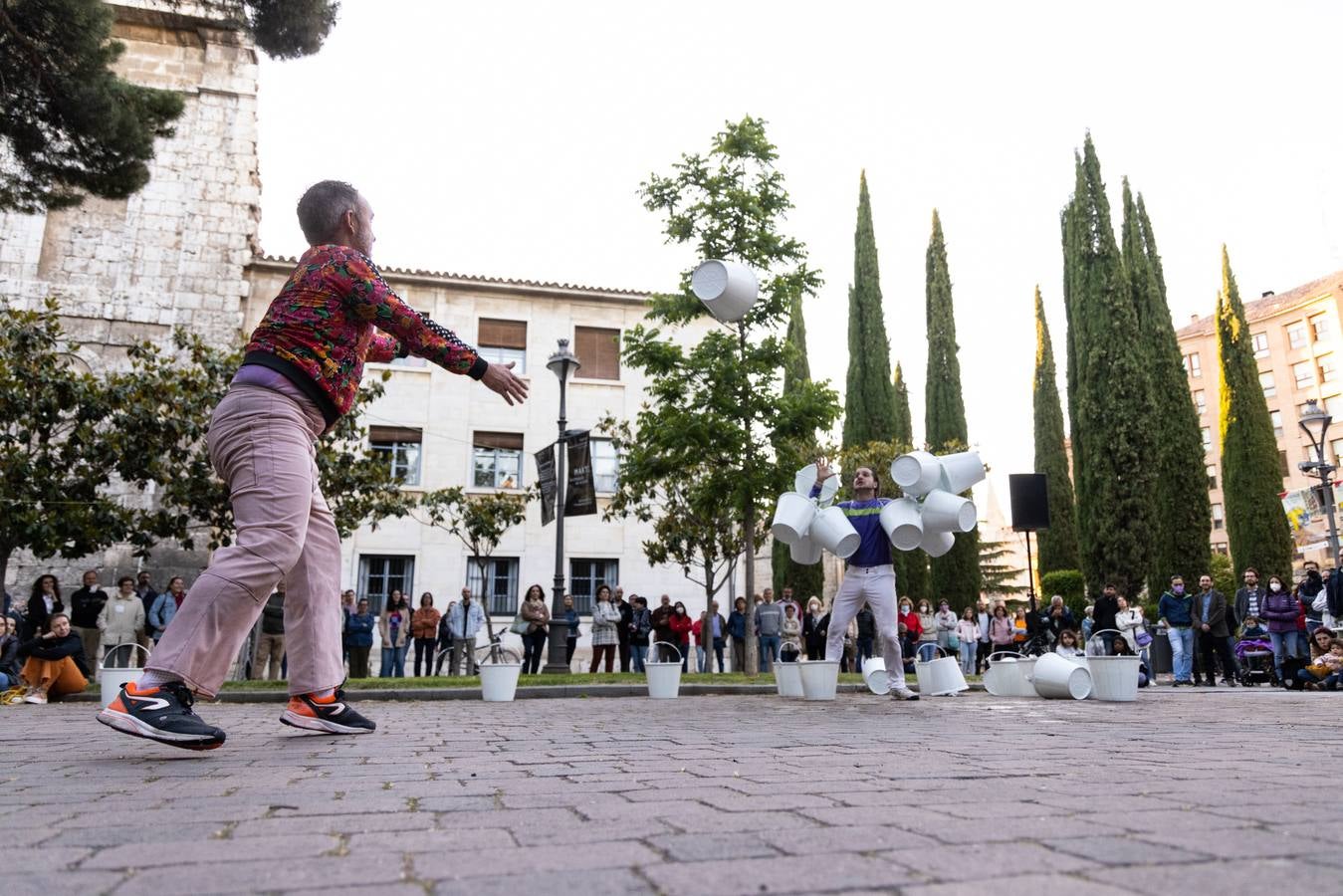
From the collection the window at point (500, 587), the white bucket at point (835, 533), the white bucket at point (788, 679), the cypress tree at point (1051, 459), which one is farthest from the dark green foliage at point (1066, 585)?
the white bucket at point (835, 533)

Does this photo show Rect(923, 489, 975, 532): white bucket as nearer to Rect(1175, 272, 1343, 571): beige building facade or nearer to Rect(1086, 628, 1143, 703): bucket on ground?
Rect(1086, 628, 1143, 703): bucket on ground

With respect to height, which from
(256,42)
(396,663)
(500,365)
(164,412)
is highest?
(256,42)

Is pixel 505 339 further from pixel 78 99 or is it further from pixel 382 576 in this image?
pixel 78 99

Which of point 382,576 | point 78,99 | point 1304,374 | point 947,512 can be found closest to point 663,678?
point 947,512

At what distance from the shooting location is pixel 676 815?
217cm


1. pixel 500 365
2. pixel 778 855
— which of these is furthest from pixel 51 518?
pixel 778 855

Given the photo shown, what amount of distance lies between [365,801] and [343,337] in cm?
209

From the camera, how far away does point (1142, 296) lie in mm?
30438

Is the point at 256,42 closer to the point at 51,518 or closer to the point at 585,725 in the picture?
the point at 585,725

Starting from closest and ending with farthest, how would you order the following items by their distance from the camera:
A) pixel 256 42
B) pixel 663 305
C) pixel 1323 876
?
pixel 1323 876 → pixel 256 42 → pixel 663 305

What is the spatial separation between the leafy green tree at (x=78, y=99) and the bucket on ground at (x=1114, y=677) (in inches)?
334

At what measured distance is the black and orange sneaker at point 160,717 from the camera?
3.21 m

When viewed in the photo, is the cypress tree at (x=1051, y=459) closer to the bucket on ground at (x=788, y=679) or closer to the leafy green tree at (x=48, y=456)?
the bucket on ground at (x=788, y=679)

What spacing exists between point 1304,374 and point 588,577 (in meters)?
53.3
